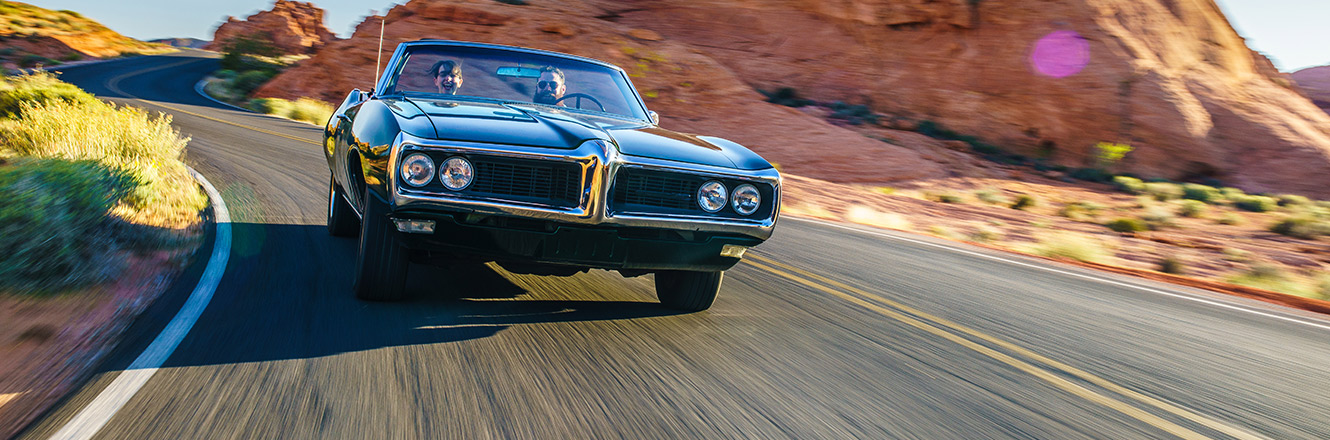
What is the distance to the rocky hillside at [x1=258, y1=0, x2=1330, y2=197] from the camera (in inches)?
1348

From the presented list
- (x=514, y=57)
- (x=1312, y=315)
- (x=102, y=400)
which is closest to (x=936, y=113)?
(x=1312, y=315)

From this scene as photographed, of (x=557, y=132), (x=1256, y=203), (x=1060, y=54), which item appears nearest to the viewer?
(x=557, y=132)

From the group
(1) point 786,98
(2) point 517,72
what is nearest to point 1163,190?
(1) point 786,98

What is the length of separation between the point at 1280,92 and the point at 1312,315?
41.5 metres

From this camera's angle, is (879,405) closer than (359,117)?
Yes

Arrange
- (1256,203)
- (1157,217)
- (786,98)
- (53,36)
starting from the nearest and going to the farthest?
(1157,217), (1256,203), (786,98), (53,36)

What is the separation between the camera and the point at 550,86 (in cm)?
564

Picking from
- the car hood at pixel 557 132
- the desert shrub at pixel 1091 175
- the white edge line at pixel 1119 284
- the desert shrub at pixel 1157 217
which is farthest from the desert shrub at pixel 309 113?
the desert shrub at pixel 1091 175

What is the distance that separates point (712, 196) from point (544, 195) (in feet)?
2.86

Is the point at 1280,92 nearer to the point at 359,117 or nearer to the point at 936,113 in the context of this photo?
the point at 936,113

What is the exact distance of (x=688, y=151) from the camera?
4.39 metres

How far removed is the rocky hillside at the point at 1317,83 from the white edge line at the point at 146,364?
70.8 metres

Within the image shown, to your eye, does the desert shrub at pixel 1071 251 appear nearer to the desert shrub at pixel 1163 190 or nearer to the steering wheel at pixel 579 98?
the steering wheel at pixel 579 98

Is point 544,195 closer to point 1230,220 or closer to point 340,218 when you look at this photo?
point 340,218
